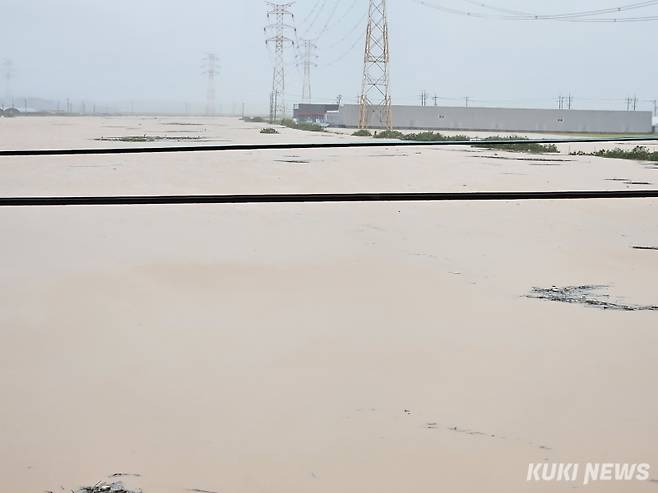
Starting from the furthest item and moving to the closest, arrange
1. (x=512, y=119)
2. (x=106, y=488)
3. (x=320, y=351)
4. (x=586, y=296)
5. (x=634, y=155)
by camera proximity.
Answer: (x=512, y=119) → (x=634, y=155) → (x=586, y=296) → (x=320, y=351) → (x=106, y=488)

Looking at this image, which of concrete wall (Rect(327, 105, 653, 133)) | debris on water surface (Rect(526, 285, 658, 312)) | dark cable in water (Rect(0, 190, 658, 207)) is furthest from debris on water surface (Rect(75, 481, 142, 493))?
concrete wall (Rect(327, 105, 653, 133))

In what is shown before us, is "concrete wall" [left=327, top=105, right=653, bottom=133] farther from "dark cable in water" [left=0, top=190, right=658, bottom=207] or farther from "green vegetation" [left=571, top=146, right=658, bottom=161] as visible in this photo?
"dark cable in water" [left=0, top=190, right=658, bottom=207]

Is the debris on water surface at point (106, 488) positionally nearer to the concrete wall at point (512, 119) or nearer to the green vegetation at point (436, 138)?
the green vegetation at point (436, 138)

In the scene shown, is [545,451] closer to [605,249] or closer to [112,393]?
[112,393]

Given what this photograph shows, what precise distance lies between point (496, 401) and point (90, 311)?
75.7 inches

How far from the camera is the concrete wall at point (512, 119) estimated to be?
124 ft

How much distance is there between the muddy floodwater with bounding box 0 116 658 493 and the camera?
1.94m

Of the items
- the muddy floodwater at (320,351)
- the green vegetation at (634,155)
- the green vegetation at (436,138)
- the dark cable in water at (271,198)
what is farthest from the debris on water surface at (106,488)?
the green vegetation at (436,138)

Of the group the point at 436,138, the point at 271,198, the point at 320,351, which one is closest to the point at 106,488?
the point at 320,351

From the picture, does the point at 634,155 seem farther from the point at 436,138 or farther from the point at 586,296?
the point at 586,296

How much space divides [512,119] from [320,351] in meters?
39.5

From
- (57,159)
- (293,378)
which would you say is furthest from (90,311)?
(57,159)

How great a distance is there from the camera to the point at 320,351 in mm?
2797

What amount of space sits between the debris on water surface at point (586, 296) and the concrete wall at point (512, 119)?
3397 centimetres
